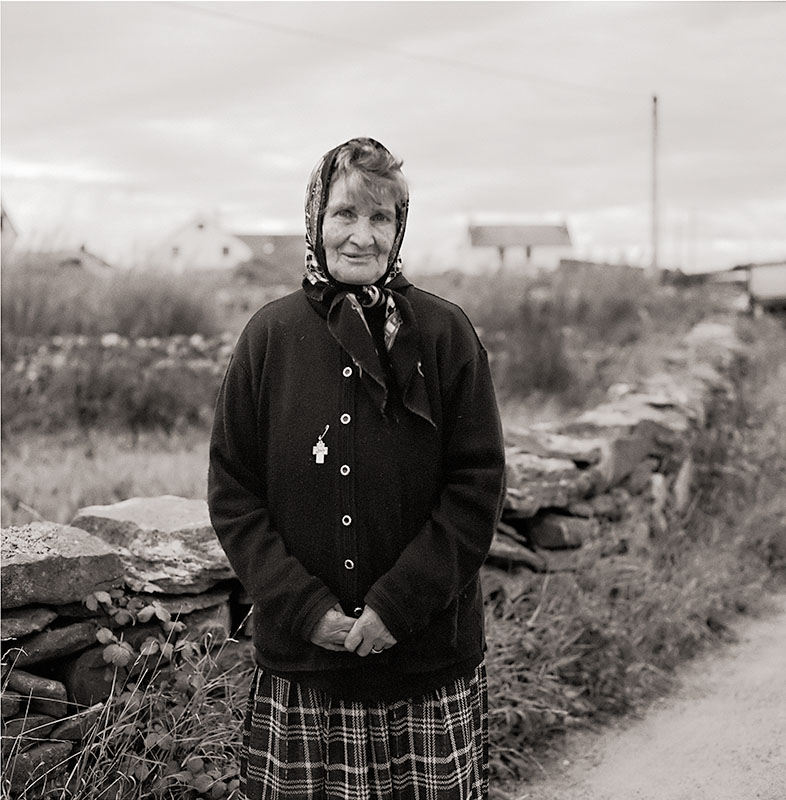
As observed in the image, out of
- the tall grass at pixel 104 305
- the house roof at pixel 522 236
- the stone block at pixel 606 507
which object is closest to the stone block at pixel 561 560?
the stone block at pixel 606 507

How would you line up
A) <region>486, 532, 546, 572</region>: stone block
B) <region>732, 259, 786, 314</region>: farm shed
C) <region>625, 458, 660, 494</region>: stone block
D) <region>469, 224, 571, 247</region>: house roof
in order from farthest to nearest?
<region>469, 224, 571, 247</region>: house roof, <region>732, 259, 786, 314</region>: farm shed, <region>625, 458, 660, 494</region>: stone block, <region>486, 532, 546, 572</region>: stone block

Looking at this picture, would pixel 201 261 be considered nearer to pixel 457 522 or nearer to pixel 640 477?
pixel 640 477

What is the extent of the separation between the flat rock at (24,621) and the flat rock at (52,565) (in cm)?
3

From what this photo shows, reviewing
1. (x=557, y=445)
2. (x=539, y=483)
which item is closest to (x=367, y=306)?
(x=539, y=483)

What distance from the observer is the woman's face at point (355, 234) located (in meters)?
2.36

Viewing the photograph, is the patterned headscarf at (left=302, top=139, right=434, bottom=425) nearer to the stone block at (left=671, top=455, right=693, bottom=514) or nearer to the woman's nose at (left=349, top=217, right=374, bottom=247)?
the woman's nose at (left=349, top=217, right=374, bottom=247)

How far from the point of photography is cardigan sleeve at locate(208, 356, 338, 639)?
91.7 inches

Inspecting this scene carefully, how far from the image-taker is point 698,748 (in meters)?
3.98

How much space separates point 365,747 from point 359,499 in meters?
0.59

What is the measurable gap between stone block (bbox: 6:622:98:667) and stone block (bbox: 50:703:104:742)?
18 centimetres

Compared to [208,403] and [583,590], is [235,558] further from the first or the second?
[208,403]

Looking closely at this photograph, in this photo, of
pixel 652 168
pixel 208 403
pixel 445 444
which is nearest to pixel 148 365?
pixel 208 403

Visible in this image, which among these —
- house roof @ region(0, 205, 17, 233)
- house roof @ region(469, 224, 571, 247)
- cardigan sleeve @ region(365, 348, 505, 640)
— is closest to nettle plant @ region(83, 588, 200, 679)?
cardigan sleeve @ region(365, 348, 505, 640)

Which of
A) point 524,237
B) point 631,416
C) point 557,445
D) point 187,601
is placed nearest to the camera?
point 187,601
